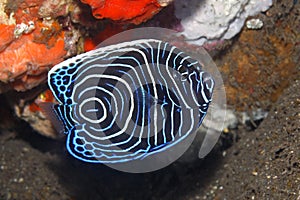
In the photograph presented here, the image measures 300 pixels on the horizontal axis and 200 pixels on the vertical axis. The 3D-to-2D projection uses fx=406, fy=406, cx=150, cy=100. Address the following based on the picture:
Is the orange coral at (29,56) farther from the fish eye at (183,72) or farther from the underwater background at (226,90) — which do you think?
the fish eye at (183,72)

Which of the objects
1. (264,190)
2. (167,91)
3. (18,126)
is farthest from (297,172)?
(18,126)

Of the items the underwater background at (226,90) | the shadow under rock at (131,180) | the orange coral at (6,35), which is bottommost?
the shadow under rock at (131,180)

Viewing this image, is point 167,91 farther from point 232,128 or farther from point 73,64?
point 232,128

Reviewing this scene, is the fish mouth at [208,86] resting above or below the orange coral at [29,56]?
below

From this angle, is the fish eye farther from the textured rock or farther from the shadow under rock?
the shadow under rock

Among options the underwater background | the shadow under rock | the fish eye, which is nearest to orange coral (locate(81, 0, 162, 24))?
the underwater background

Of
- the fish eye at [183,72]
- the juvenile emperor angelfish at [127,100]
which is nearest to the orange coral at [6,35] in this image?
the juvenile emperor angelfish at [127,100]

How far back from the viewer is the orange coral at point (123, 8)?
2.40 meters

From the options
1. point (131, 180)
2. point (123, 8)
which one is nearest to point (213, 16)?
point (123, 8)

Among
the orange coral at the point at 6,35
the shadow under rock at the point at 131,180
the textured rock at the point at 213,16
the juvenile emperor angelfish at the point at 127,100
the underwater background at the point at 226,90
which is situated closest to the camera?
the juvenile emperor angelfish at the point at 127,100

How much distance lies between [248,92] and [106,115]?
1.78 meters

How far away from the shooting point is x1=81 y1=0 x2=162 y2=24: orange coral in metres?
2.40

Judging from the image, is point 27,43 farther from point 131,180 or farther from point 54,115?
point 131,180

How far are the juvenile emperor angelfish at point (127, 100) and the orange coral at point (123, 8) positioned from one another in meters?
0.22
